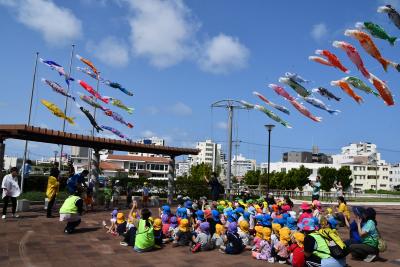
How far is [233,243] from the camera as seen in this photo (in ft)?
31.8

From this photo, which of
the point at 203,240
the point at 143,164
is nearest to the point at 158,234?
the point at 203,240

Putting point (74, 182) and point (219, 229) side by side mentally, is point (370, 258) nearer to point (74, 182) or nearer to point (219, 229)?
point (219, 229)

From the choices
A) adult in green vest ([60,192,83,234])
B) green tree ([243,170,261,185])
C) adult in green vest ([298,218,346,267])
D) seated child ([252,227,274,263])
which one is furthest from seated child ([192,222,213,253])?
green tree ([243,170,261,185])

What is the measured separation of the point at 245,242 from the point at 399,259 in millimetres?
3517

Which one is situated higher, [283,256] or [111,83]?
[111,83]

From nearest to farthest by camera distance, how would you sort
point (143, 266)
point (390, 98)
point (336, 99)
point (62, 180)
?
point (143, 266), point (390, 98), point (336, 99), point (62, 180)

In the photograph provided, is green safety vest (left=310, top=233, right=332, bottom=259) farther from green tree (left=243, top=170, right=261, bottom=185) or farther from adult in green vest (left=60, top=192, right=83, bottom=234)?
green tree (left=243, top=170, right=261, bottom=185)

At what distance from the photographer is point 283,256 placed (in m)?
8.80

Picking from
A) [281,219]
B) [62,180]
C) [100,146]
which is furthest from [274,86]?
[62,180]

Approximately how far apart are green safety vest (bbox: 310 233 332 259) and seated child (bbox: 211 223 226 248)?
127 inches

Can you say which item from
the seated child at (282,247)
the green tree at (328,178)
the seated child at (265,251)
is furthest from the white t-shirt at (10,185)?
the green tree at (328,178)

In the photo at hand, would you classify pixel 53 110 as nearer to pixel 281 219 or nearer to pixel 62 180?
pixel 62 180

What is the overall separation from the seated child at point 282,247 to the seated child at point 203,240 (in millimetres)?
1760

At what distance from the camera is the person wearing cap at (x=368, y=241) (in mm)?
8812
